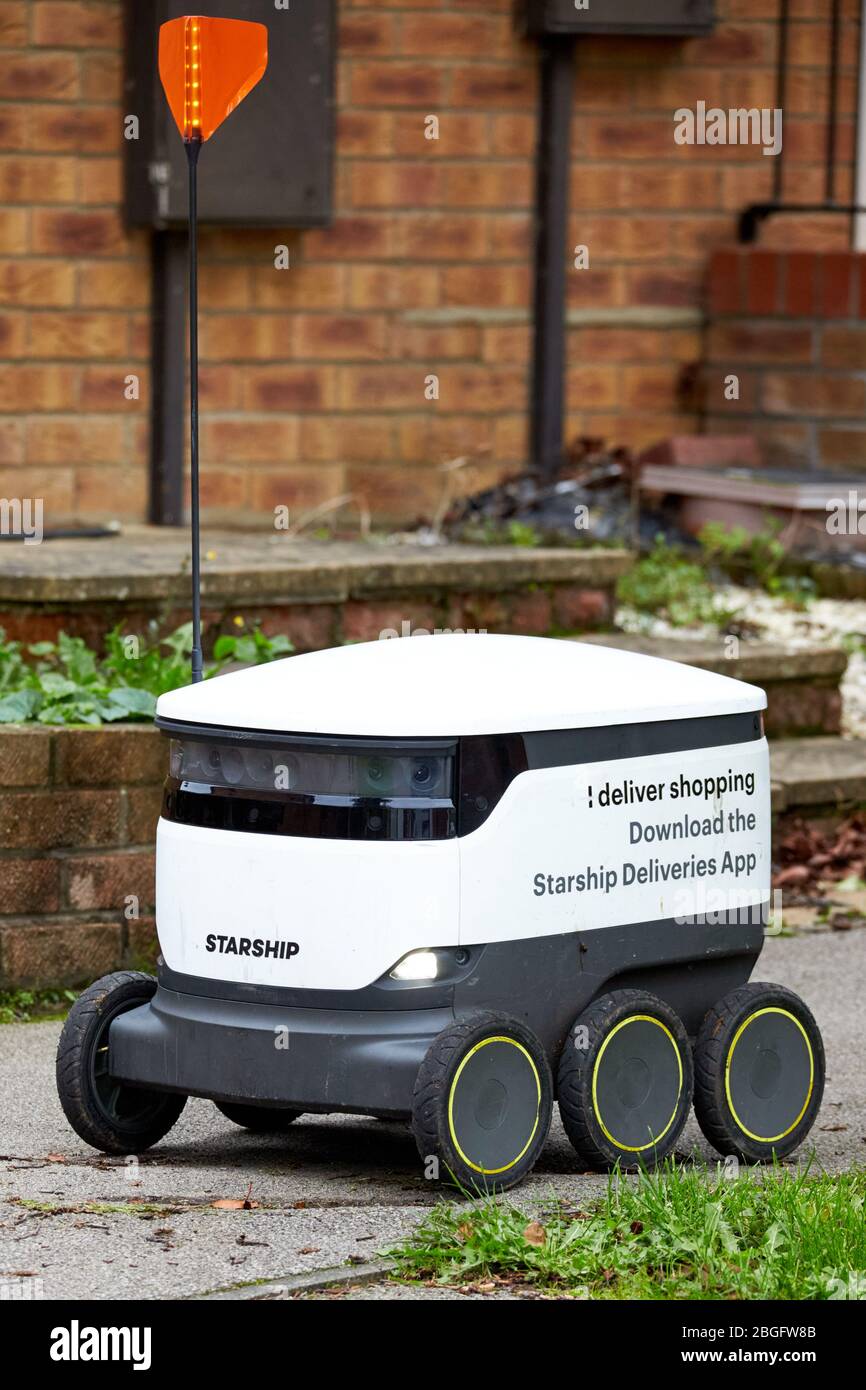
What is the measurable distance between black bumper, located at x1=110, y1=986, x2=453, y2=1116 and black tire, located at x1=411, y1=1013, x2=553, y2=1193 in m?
0.07

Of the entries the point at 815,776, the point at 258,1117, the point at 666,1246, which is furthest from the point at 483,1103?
the point at 815,776

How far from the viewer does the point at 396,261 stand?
9.80 meters

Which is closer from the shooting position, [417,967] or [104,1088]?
[417,967]

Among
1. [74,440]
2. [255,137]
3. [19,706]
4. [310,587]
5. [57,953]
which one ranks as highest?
[255,137]

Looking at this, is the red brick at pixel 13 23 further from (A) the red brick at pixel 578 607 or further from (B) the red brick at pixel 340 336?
(A) the red brick at pixel 578 607

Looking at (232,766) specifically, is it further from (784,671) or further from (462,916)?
(784,671)

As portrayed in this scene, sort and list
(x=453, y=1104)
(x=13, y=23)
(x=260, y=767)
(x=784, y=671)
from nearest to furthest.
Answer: (x=453, y=1104)
(x=260, y=767)
(x=784, y=671)
(x=13, y=23)

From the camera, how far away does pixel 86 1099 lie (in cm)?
455

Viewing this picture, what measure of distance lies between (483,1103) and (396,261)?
242 inches

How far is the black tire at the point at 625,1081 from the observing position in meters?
4.41

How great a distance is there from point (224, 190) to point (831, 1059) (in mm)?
4855

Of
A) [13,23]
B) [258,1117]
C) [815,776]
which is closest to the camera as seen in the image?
[258,1117]

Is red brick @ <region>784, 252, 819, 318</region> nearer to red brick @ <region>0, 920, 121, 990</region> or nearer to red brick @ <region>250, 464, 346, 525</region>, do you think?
red brick @ <region>250, 464, 346, 525</region>
